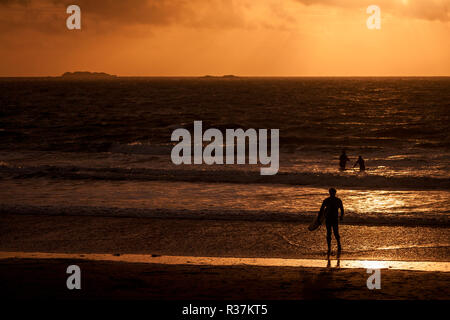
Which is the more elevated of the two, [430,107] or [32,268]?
[430,107]

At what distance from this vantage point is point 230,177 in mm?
27203

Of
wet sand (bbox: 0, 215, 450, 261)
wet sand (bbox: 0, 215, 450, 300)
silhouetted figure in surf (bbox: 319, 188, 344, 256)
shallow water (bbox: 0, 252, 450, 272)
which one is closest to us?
wet sand (bbox: 0, 215, 450, 300)

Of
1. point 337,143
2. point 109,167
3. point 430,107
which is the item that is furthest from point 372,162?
point 430,107

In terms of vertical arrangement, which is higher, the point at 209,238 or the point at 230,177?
the point at 230,177

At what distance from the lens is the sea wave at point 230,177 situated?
2555 cm

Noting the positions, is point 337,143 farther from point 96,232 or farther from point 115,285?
point 115,285

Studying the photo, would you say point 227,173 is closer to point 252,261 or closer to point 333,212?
point 333,212

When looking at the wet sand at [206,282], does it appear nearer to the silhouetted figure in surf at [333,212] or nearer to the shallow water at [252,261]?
the shallow water at [252,261]

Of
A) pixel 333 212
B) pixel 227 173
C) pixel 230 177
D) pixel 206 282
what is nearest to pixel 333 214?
pixel 333 212

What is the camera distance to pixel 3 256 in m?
13.0

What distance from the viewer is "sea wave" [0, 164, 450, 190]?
25547 mm

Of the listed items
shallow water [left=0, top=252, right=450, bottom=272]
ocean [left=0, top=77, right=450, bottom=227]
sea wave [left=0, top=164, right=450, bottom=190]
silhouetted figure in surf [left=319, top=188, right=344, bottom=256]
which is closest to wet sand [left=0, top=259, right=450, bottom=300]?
shallow water [left=0, top=252, right=450, bottom=272]

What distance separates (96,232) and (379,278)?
884 cm

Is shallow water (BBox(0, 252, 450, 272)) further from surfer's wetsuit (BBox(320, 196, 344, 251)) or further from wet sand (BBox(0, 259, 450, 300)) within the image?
surfer's wetsuit (BBox(320, 196, 344, 251))
